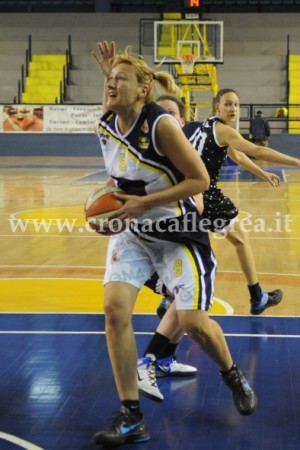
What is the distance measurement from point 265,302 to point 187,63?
20.0 metres

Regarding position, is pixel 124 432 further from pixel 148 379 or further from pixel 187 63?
pixel 187 63

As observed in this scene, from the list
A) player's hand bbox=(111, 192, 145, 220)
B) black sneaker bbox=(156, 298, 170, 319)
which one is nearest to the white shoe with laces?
player's hand bbox=(111, 192, 145, 220)

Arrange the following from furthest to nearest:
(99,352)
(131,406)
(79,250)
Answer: (79,250) → (99,352) → (131,406)

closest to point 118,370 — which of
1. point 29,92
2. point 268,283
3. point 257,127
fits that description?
point 268,283

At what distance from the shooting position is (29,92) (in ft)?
108

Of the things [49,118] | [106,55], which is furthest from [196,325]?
[49,118]

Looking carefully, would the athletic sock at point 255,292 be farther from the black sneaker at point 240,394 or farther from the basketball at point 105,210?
the basketball at point 105,210

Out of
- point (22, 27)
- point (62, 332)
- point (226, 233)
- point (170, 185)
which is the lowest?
point (62, 332)

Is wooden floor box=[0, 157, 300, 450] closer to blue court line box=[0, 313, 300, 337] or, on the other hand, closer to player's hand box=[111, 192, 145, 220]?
blue court line box=[0, 313, 300, 337]

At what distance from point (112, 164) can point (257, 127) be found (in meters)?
Answer: 22.1

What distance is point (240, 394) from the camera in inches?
181

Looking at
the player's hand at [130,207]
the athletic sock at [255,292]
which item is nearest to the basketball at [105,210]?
the player's hand at [130,207]

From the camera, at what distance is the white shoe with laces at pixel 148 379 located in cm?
491

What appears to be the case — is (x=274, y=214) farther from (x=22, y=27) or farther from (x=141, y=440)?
(x=22, y=27)
